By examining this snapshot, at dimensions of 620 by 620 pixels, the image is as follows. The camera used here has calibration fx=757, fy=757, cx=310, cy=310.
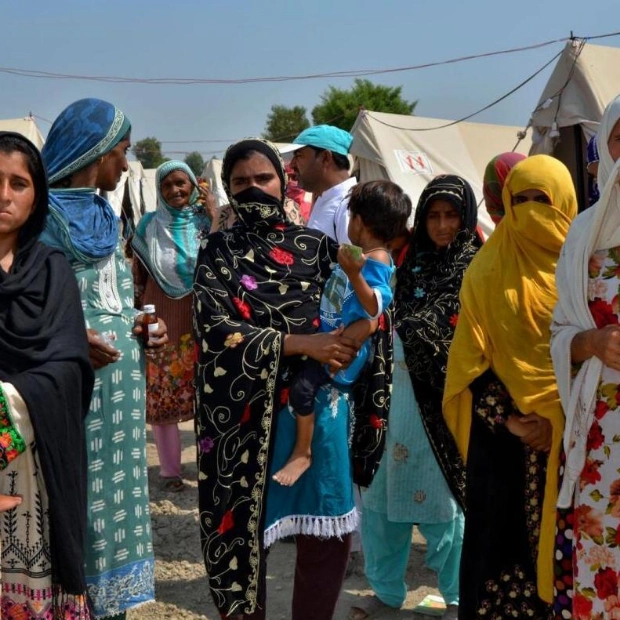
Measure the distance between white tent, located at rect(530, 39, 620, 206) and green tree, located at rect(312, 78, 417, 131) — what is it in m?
31.3

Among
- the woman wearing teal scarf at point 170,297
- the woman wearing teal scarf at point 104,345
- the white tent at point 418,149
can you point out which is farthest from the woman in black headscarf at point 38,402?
the white tent at point 418,149

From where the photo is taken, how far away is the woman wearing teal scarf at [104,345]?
2.50 m

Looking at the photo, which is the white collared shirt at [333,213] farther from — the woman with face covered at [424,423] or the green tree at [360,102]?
the green tree at [360,102]

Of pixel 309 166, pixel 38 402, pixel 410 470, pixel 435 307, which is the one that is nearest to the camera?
pixel 38 402

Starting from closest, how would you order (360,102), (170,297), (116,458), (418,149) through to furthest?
(116,458) < (170,297) < (418,149) < (360,102)

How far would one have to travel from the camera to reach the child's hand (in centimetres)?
216

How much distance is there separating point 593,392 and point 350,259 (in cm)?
75

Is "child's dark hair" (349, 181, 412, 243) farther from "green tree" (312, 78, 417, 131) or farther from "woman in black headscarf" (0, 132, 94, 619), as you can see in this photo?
"green tree" (312, 78, 417, 131)

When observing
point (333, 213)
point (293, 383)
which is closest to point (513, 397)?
point (293, 383)

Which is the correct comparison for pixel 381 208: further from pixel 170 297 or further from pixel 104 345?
pixel 170 297

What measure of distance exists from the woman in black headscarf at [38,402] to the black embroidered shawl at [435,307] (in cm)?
127

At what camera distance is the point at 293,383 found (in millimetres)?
2375

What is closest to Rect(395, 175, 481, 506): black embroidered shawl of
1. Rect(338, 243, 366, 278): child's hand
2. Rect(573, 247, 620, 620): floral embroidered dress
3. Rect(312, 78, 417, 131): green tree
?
Rect(338, 243, 366, 278): child's hand

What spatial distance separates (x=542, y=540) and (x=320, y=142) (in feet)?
7.80
